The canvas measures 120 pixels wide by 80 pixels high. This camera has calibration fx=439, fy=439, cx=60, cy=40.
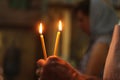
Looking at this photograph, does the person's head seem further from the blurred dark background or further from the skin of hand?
the blurred dark background

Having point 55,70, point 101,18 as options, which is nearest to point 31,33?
point 101,18

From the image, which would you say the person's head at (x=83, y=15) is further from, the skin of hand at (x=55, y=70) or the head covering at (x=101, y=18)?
the skin of hand at (x=55, y=70)

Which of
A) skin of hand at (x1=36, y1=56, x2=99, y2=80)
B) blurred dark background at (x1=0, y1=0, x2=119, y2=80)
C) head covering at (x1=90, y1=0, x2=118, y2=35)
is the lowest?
blurred dark background at (x1=0, y1=0, x2=119, y2=80)

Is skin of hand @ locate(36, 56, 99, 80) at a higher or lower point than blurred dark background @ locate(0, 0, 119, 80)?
higher

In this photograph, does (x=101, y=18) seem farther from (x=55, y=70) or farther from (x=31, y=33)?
(x=31, y=33)

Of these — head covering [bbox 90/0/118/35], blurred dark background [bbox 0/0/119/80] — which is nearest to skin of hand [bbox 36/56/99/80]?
head covering [bbox 90/0/118/35]

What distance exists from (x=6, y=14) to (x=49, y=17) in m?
1.31

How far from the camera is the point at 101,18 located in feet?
11.0

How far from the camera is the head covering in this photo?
3264 mm

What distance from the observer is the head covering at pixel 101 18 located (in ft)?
10.7

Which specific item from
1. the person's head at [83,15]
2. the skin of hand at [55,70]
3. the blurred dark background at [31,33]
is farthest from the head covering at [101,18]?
the blurred dark background at [31,33]

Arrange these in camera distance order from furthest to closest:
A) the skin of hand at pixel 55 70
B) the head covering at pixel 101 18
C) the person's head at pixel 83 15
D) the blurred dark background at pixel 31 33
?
the blurred dark background at pixel 31 33
the person's head at pixel 83 15
the head covering at pixel 101 18
the skin of hand at pixel 55 70

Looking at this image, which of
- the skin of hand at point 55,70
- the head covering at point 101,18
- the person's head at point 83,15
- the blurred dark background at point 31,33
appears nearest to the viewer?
the skin of hand at point 55,70

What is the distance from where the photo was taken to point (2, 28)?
35.9ft
